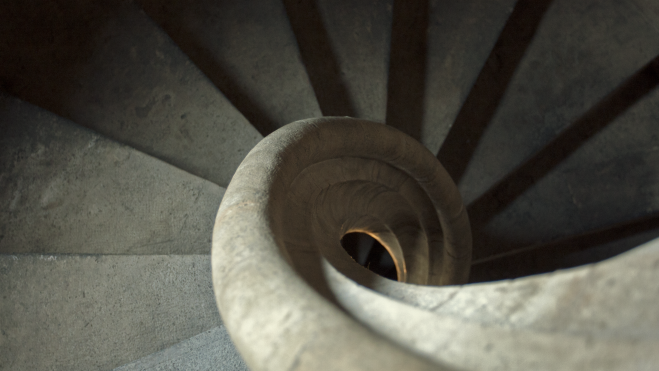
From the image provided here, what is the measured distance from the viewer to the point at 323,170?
2.03m

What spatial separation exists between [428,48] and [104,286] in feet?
9.00

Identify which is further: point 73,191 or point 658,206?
point 658,206

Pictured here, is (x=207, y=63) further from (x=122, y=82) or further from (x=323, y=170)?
(x=323, y=170)

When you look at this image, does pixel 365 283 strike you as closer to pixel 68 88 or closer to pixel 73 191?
pixel 73 191

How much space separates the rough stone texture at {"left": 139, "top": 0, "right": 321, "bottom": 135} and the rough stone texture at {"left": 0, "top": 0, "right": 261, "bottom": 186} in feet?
0.83

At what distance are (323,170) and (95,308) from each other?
47.3 inches

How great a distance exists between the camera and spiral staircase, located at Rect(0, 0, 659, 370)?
2.58 feet

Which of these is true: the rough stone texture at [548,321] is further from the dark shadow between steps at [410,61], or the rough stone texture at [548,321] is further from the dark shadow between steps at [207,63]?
the dark shadow between steps at [410,61]

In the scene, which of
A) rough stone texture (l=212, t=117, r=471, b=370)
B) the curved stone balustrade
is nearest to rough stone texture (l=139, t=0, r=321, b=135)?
rough stone texture (l=212, t=117, r=471, b=370)

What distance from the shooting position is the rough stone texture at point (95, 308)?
1.77m

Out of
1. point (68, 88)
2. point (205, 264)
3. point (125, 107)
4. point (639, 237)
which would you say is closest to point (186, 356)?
point (205, 264)

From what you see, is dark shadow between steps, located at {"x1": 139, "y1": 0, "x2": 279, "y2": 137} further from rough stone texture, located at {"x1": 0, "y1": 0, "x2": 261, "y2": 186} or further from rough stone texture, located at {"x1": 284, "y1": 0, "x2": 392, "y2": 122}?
rough stone texture, located at {"x1": 284, "y1": 0, "x2": 392, "y2": 122}

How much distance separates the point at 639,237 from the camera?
10.7ft

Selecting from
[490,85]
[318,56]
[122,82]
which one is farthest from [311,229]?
[490,85]
